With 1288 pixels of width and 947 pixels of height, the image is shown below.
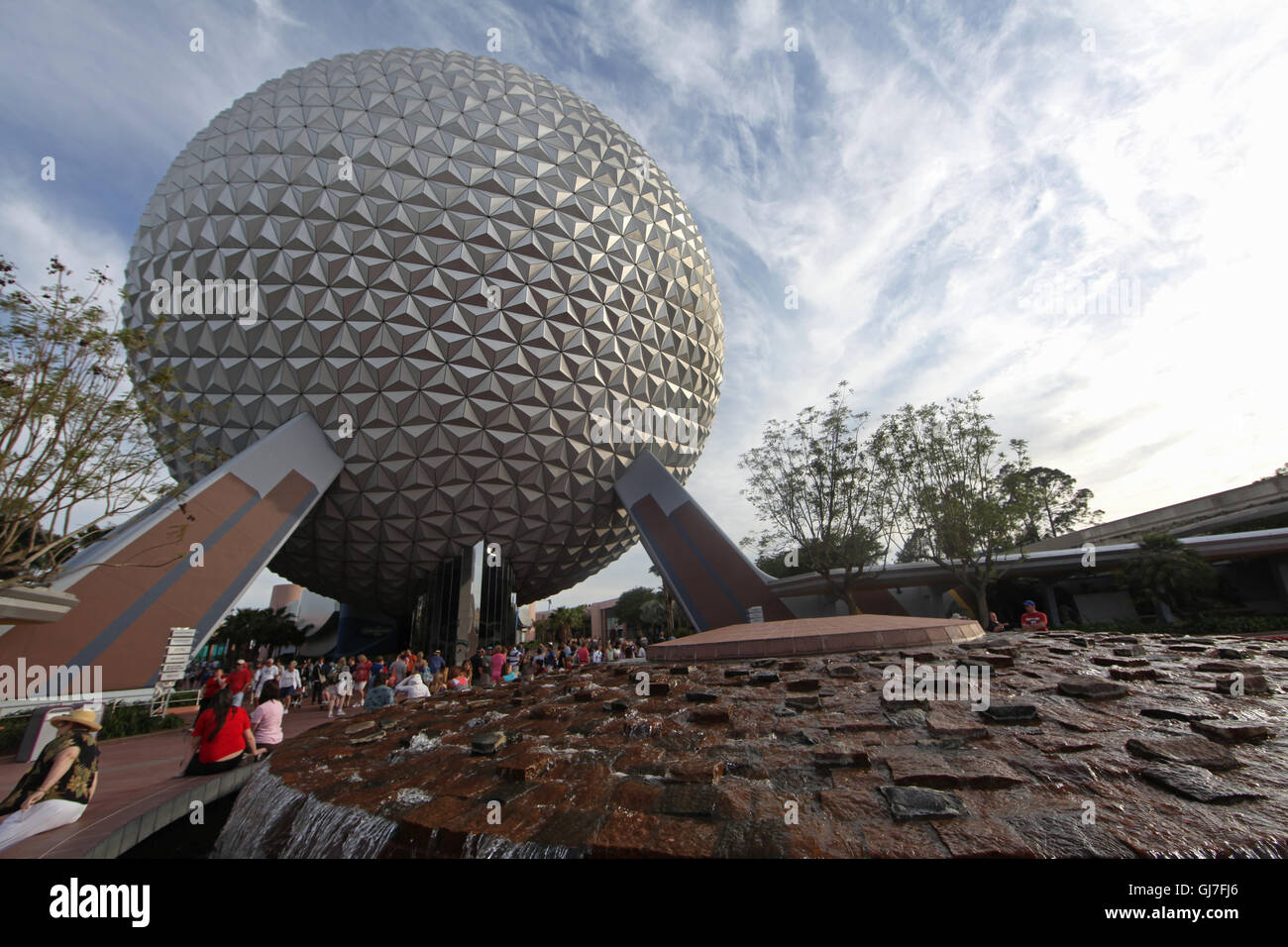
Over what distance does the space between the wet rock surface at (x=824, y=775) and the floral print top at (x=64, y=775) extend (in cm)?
133

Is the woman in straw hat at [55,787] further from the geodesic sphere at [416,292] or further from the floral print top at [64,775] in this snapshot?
the geodesic sphere at [416,292]

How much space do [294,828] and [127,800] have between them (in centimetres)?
346

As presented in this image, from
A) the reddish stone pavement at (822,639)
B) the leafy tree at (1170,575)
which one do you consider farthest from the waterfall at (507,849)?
the leafy tree at (1170,575)

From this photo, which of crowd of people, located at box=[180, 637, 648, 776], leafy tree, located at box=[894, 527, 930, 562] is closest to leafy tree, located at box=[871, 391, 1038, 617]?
leafy tree, located at box=[894, 527, 930, 562]

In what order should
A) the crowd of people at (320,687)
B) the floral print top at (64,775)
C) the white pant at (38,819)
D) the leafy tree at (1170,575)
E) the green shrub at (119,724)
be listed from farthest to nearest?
1. the leafy tree at (1170,575)
2. the green shrub at (119,724)
3. the crowd of people at (320,687)
4. the floral print top at (64,775)
5. the white pant at (38,819)

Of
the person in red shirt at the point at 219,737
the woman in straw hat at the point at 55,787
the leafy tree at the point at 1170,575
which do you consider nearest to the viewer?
the woman in straw hat at the point at 55,787

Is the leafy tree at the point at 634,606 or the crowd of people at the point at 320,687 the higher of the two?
the crowd of people at the point at 320,687

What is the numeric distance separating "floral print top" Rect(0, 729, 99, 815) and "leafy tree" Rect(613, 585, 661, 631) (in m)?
55.3

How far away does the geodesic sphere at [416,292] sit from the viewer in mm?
14086

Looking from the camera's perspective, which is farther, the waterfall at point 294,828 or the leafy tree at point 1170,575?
the leafy tree at point 1170,575

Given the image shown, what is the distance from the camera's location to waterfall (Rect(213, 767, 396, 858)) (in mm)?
2430

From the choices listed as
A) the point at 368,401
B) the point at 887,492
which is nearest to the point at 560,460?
the point at 368,401

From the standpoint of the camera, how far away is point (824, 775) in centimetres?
255

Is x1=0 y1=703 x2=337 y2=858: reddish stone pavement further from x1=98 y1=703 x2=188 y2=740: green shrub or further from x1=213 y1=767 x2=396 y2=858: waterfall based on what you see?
x1=98 y1=703 x2=188 y2=740: green shrub
